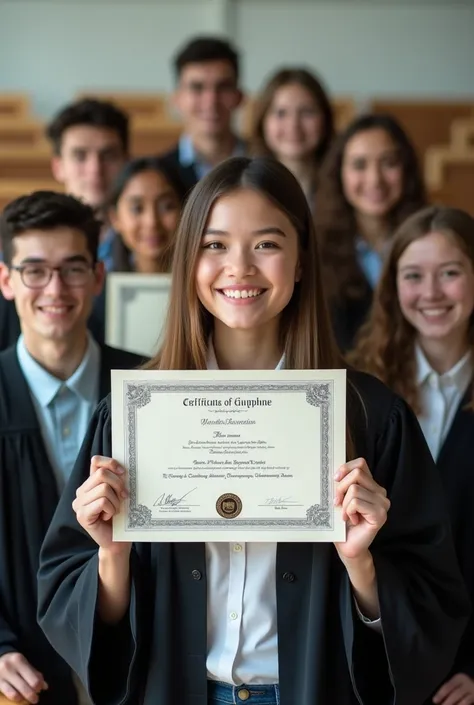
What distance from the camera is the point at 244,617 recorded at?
5.65 feet

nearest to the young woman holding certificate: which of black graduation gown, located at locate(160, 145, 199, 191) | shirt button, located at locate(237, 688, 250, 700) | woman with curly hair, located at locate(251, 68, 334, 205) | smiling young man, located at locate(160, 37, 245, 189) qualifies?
shirt button, located at locate(237, 688, 250, 700)

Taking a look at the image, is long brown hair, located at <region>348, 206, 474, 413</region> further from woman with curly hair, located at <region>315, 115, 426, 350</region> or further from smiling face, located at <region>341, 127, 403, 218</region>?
smiling face, located at <region>341, 127, 403, 218</region>

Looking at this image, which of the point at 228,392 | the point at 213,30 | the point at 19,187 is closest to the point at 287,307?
the point at 228,392

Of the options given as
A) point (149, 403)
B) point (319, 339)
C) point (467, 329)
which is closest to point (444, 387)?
point (467, 329)

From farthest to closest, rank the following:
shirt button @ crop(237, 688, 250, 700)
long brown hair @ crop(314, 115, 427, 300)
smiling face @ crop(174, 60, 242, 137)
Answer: smiling face @ crop(174, 60, 242, 137) < long brown hair @ crop(314, 115, 427, 300) < shirt button @ crop(237, 688, 250, 700)

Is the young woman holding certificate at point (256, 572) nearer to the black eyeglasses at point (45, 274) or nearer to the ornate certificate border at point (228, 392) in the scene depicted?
the ornate certificate border at point (228, 392)

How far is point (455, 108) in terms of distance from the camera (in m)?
7.33

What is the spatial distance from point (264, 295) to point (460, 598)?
2.30 feet

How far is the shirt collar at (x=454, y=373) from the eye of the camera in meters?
2.47

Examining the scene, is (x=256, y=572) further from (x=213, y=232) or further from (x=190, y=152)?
(x=190, y=152)

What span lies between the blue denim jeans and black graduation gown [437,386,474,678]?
671mm

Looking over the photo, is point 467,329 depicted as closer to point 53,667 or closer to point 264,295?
point 264,295

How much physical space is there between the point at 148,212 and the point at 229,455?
166cm

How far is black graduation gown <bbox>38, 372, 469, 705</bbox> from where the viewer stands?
1695mm
